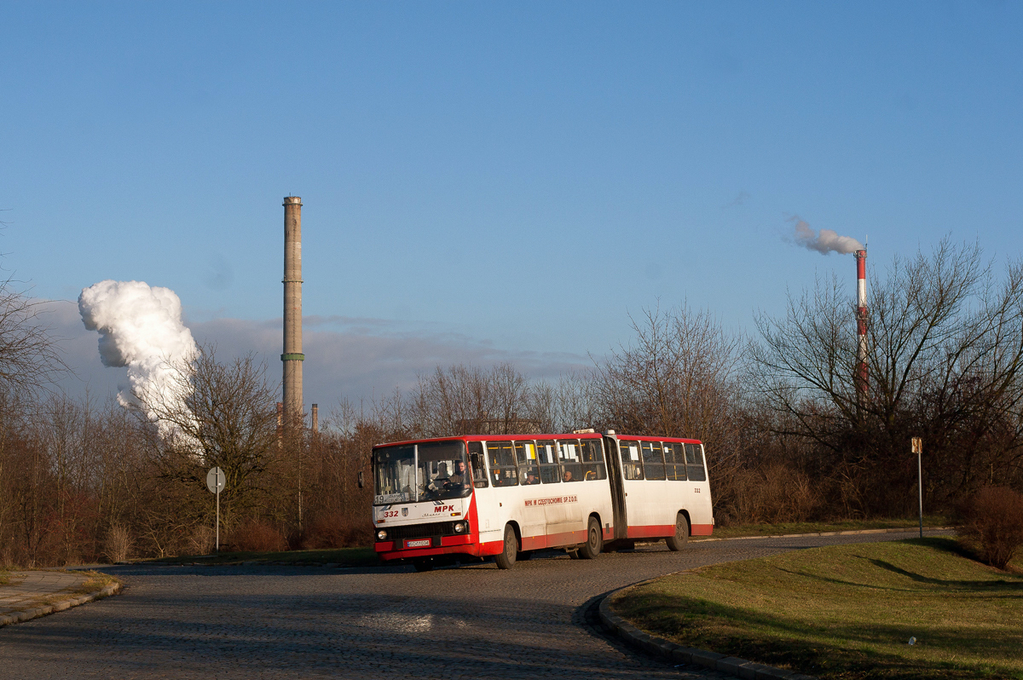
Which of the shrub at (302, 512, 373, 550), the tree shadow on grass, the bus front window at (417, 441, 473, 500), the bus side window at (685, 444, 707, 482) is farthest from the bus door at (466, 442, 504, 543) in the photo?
the shrub at (302, 512, 373, 550)

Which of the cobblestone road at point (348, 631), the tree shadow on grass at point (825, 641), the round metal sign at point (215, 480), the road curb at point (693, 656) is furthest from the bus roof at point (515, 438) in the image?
the round metal sign at point (215, 480)

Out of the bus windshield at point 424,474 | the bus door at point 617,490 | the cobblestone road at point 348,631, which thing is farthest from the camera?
the bus door at point 617,490

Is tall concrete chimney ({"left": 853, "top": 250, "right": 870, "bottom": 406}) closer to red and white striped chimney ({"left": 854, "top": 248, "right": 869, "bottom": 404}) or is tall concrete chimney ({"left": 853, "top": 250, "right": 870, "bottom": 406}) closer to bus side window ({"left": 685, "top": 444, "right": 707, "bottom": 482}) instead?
red and white striped chimney ({"left": 854, "top": 248, "right": 869, "bottom": 404})

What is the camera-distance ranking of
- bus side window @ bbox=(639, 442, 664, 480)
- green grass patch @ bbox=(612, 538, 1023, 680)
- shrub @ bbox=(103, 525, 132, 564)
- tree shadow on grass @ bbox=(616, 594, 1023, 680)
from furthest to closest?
1. shrub @ bbox=(103, 525, 132, 564)
2. bus side window @ bbox=(639, 442, 664, 480)
3. green grass patch @ bbox=(612, 538, 1023, 680)
4. tree shadow on grass @ bbox=(616, 594, 1023, 680)

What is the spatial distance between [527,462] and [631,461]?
4549 millimetres

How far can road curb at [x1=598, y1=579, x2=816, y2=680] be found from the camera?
9180 mm

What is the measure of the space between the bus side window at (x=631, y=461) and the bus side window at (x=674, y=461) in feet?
5.00

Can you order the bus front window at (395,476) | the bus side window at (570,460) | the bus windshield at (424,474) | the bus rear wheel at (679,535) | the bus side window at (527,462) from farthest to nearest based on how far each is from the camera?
1. the bus rear wheel at (679,535)
2. the bus side window at (570,460)
3. the bus side window at (527,462)
4. the bus front window at (395,476)
5. the bus windshield at (424,474)

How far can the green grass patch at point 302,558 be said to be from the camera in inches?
1066

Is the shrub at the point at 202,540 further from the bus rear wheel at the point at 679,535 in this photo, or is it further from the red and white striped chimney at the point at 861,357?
the red and white striped chimney at the point at 861,357

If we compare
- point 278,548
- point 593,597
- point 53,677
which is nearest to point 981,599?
point 593,597

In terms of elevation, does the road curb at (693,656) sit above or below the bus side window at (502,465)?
below

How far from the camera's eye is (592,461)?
85.1 feet

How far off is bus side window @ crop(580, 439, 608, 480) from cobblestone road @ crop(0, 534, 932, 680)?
13.2 feet
